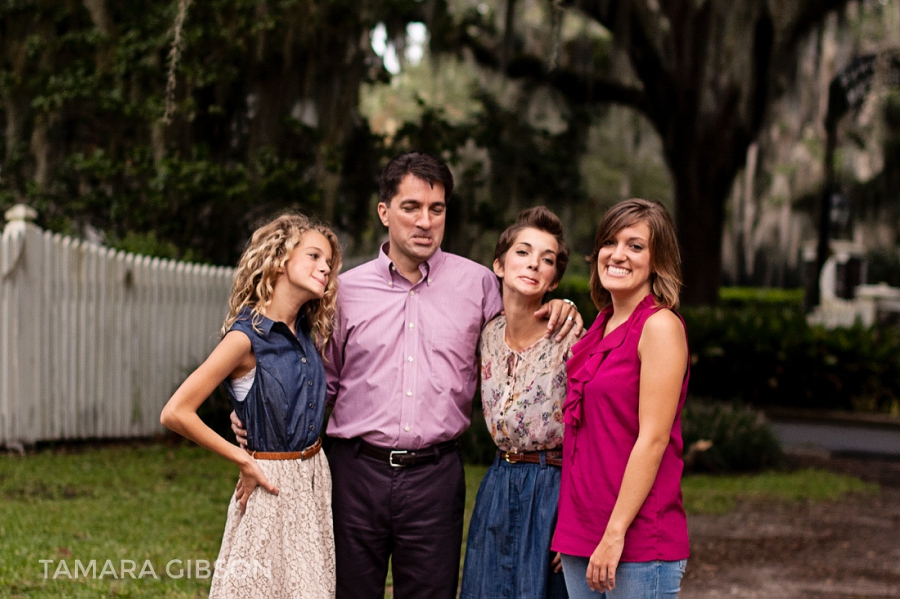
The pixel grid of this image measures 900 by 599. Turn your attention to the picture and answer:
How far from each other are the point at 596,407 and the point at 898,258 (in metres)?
24.7

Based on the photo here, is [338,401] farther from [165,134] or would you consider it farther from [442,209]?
[165,134]

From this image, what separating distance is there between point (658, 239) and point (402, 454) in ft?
3.15

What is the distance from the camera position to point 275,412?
2684 mm

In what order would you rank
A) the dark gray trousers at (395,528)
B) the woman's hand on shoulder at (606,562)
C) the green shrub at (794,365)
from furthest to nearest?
the green shrub at (794,365)
the dark gray trousers at (395,528)
the woman's hand on shoulder at (606,562)

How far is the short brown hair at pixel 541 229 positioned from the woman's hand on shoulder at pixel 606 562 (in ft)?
2.76

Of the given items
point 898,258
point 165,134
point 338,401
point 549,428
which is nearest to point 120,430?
→ point 165,134

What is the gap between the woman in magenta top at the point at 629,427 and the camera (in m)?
2.33

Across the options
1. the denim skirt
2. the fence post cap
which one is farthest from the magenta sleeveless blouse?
the fence post cap

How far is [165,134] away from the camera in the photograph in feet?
28.9

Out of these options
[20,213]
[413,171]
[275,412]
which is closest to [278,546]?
[275,412]

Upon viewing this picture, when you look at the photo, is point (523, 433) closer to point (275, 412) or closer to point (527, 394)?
point (527, 394)

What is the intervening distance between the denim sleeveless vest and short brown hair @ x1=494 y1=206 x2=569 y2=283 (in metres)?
0.67

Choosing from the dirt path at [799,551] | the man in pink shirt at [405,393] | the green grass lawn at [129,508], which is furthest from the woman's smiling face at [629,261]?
the dirt path at [799,551]

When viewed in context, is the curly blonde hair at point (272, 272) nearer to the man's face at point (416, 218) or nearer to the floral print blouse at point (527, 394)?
the man's face at point (416, 218)
